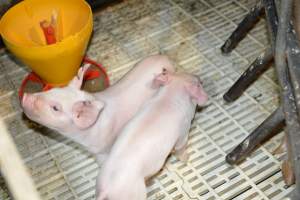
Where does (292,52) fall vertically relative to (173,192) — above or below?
above

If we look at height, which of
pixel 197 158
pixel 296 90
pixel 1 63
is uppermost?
pixel 296 90

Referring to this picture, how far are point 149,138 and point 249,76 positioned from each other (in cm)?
46

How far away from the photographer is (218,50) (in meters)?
1.73

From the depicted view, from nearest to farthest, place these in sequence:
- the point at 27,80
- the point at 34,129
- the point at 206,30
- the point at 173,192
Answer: the point at 173,192
the point at 34,129
the point at 27,80
the point at 206,30

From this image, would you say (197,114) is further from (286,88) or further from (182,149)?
(286,88)

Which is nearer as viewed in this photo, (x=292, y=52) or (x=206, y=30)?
(x=292, y=52)

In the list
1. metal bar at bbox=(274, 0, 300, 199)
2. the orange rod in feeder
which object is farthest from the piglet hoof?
the orange rod in feeder

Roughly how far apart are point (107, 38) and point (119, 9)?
166 mm

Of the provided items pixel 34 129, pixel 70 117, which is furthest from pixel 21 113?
pixel 70 117

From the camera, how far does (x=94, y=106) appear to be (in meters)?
1.25

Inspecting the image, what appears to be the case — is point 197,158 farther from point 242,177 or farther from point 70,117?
point 70,117

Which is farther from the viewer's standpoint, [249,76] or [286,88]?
[249,76]

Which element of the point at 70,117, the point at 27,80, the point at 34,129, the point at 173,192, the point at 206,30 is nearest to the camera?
the point at 70,117

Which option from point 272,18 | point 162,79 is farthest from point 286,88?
point 162,79
